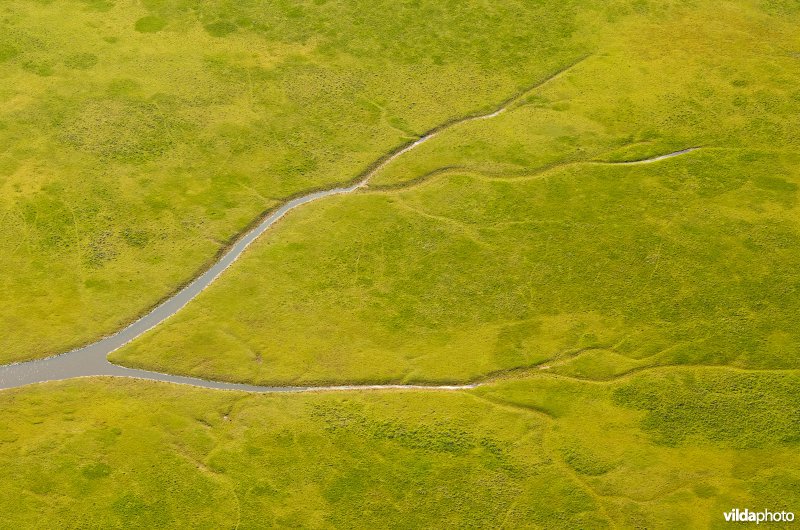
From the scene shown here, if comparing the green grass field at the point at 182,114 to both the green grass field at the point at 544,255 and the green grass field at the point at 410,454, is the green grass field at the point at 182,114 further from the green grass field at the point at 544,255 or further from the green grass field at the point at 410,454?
the green grass field at the point at 410,454

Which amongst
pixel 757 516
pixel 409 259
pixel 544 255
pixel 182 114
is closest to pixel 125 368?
pixel 409 259

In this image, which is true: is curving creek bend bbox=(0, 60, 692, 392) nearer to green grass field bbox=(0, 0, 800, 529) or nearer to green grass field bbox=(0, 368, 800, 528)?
green grass field bbox=(0, 0, 800, 529)

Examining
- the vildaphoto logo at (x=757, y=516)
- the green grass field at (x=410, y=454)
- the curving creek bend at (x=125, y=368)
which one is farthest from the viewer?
the curving creek bend at (x=125, y=368)

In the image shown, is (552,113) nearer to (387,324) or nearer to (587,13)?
(587,13)

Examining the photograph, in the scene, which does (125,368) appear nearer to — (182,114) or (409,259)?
(409,259)

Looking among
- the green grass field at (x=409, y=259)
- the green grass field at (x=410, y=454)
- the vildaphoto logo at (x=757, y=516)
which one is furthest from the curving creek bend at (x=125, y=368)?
the vildaphoto logo at (x=757, y=516)

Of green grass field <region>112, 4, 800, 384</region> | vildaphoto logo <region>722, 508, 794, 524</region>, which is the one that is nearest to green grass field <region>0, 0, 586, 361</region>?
green grass field <region>112, 4, 800, 384</region>
